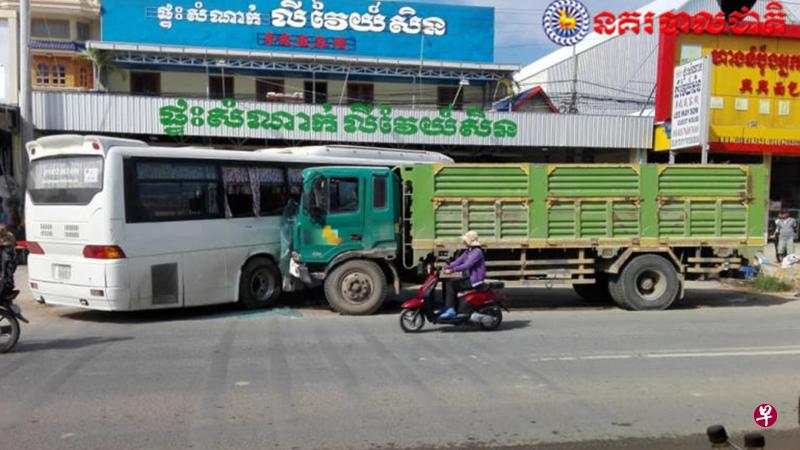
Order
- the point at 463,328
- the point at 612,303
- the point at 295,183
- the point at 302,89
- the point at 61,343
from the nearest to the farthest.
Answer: the point at 61,343
the point at 463,328
the point at 295,183
the point at 612,303
the point at 302,89

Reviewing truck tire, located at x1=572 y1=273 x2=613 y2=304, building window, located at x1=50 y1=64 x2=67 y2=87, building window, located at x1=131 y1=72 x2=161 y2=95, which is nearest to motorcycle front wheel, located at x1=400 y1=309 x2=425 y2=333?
truck tire, located at x1=572 y1=273 x2=613 y2=304

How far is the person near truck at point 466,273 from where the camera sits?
30.7ft

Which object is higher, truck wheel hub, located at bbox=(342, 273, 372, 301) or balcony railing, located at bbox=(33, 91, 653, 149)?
balcony railing, located at bbox=(33, 91, 653, 149)

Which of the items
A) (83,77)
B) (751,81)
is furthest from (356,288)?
(83,77)

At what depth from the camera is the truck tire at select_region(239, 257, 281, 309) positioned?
11688mm

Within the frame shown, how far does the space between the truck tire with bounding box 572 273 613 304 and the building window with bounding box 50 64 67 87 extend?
107 feet

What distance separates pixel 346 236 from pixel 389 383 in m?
4.79

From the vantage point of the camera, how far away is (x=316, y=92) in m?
26.4

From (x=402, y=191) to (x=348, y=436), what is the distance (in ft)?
22.2

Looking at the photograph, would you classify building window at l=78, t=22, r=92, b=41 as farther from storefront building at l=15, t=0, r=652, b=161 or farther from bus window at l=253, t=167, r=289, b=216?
bus window at l=253, t=167, r=289, b=216

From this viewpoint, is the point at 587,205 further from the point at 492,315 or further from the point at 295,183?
the point at 295,183

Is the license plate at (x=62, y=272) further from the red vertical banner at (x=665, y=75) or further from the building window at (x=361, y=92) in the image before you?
the red vertical banner at (x=665, y=75)

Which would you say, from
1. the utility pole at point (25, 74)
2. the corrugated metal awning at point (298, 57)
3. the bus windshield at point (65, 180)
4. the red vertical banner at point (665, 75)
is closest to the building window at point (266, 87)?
the corrugated metal awning at point (298, 57)

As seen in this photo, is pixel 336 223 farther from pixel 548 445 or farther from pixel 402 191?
pixel 548 445
